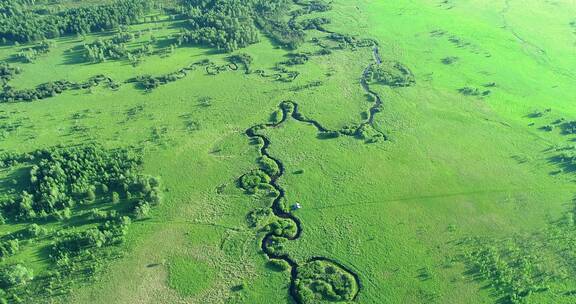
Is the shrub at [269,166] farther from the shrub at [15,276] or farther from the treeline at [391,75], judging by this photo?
the shrub at [15,276]

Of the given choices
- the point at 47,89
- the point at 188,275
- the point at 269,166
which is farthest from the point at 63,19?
the point at 188,275

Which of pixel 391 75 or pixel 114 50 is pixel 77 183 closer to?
pixel 114 50

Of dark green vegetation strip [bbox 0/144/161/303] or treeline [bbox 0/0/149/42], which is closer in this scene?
dark green vegetation strip [bbox 0/144/161/303]

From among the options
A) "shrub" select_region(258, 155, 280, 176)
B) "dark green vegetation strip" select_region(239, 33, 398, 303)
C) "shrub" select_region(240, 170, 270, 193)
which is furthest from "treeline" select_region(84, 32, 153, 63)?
"shrub" select_region(240, 170, 270, 193)

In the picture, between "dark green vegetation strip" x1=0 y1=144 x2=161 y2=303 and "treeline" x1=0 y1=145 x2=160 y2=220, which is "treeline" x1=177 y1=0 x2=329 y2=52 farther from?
"treeline" x1=0 y1=145 x2=160 y2=220

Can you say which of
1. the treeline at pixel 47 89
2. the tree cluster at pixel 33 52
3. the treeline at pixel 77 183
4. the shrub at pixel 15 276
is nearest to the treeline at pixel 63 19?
the tree cluster at pixel 33 52

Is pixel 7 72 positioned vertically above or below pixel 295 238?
above
